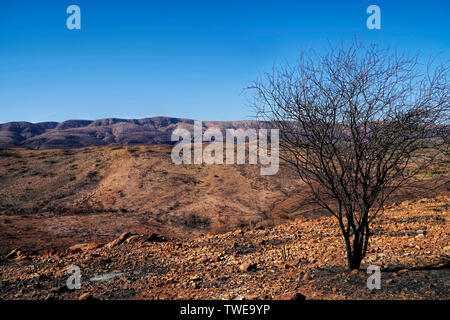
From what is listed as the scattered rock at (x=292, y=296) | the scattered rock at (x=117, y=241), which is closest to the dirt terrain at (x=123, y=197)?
the scattered rock at (x=117, y=241)

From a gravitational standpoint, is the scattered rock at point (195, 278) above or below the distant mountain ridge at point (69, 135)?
below

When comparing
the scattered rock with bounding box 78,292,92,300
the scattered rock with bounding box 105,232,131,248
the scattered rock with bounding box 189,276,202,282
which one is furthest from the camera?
the scattered rock with bounding box 105,232,131,248

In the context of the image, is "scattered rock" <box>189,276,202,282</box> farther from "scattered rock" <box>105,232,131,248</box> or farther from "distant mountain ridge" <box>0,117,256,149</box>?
"distant mountain ridge" <box>0,117,256,149</box>

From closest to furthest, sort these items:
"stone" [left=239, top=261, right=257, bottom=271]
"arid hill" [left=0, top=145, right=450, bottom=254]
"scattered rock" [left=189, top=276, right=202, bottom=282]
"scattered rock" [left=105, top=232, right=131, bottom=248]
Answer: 1. "scattered rock" [left=189, top=276, right=202, bottom=282]
2. "stone" [left=239, top=261, right=257, bottom=271]
3. "scattered rock" [left=105, top=232, right=131, bottom=248]
4. "arid hill" [left=0, top=145, right=450, bottom=254]

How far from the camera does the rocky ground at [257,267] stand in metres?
4.26

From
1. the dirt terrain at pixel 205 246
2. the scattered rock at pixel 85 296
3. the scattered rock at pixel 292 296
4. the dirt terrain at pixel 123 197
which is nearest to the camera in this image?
the scattered rock at pixel 292 296

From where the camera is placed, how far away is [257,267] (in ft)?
18.6

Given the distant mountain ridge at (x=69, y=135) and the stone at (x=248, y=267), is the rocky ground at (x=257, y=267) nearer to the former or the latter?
the stone at (x=248, y=267)

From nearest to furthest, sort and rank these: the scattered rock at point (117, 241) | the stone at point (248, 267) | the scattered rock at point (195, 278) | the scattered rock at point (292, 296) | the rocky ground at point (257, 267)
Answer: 1. the scattered rock at point (292, 296)
2. the rocky ground at point (257, 267)
3. the scattered rock at point (195, 278)
4. the stone at point (248, 267)
5. the scattered rock at point (117, 241)

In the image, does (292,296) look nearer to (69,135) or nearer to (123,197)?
(123,197)

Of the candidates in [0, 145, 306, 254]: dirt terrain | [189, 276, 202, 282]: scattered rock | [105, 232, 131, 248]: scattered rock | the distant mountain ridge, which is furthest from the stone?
the distant mountain ridge

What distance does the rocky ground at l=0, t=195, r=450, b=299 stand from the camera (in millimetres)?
4258
